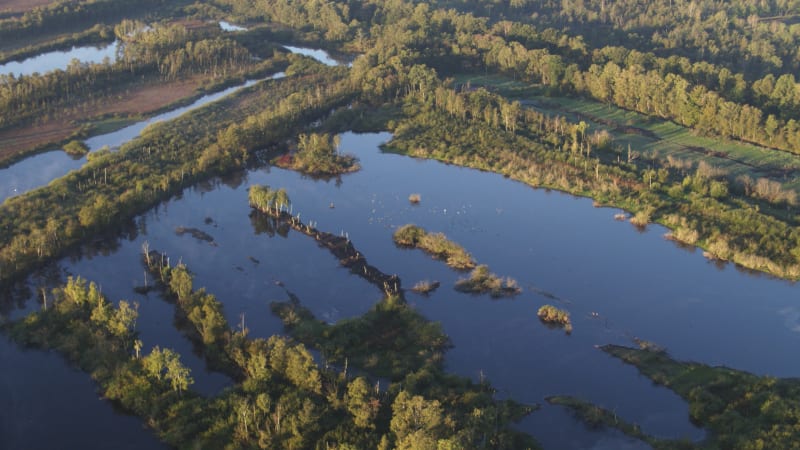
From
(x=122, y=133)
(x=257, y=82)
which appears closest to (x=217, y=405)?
(x=122, y=133)

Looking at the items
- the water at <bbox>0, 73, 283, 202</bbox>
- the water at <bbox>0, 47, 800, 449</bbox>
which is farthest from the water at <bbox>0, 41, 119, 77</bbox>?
the water at <bbox>0, 47, 800, 449</bbox>

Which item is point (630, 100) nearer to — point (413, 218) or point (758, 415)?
→ point (413, 218)

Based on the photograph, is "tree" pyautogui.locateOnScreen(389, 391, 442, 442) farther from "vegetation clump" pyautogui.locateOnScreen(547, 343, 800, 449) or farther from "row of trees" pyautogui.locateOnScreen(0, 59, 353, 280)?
"row of trees" pyautogui.locateOnScreen(0, 59, 353, 280)

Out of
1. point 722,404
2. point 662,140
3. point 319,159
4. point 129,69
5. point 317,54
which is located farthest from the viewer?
point 317,54

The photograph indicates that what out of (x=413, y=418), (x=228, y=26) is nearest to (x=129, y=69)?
(x=228, y=26)

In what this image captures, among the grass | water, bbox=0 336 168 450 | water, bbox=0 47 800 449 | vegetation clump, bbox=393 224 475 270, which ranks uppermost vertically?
the grass

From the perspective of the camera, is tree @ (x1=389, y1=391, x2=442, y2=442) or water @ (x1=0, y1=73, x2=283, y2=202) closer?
tree @ (x1=389, y1=391, x2=442, y2=442)

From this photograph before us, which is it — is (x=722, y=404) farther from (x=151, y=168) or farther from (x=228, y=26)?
(x=228, y=26)

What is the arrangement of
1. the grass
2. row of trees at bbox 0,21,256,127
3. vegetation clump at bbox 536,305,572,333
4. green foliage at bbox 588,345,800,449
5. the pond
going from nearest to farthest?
green foliage at bbox 588,345,800,449 → the pond → vegetation clump at bbox 536,305,572,333 → the grass → row of trees at bbox 0,21,256,127
